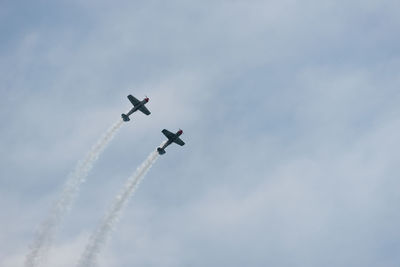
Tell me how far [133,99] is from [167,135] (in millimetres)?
16417

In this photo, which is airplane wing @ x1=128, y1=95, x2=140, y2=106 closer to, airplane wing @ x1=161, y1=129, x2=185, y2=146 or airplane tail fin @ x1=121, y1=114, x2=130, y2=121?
airplane tail fin @ x1=121, y1=114, x2=130, y2=121

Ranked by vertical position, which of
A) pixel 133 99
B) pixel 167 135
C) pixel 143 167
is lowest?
pixel 143 167

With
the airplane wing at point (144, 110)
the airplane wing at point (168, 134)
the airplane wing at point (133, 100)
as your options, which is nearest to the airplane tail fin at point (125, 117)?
the airplane wing at point (133, 100)

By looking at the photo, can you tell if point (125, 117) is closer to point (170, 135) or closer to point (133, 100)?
point (133, 100)

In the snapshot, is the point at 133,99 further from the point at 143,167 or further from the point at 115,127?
the point at 143,167

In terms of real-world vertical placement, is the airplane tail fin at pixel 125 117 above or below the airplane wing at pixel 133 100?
below

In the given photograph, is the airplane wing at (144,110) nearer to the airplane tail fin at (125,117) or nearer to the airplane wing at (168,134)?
the airplane tail fin at (125,117)

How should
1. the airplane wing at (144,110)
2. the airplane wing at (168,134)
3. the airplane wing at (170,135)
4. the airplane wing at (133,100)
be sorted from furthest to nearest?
the airplane wing at (144,110) → the airplane wing at (133,100) → the airplane wing at (170,135) → the airplane wing at (168,134)

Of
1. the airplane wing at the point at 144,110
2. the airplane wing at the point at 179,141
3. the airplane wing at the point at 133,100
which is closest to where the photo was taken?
the airplane wing at the point at 179,141

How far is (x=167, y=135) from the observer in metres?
169

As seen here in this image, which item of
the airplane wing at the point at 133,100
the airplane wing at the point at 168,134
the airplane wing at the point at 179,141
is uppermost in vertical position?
the airplane wing at the point at 133,100

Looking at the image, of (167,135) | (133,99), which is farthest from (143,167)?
(133,99)

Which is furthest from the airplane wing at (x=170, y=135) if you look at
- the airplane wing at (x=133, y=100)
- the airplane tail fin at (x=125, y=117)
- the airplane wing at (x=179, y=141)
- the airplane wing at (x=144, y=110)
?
the airplane wing at (x=133, y=100)

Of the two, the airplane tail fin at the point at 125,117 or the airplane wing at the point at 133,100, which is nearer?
the airplane tail fin at the point at 125,117
